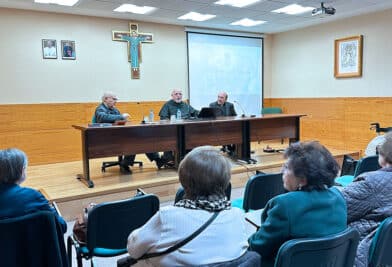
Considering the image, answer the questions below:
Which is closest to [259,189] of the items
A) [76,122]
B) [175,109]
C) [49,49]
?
[175,109]

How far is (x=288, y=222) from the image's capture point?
1.31m

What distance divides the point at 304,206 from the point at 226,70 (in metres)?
6.41

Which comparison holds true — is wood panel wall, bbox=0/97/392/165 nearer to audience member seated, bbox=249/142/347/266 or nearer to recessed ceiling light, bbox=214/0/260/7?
recessed ceiling light, bbox=214/0/260/7

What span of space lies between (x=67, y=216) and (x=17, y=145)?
261 centimetres

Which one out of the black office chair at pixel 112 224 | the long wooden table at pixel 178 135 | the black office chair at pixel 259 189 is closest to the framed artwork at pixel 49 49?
the long wooden table at pixel 178 135

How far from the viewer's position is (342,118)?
22.2ft

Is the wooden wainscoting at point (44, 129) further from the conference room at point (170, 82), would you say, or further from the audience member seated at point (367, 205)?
the audience member seated at point (367, 205)

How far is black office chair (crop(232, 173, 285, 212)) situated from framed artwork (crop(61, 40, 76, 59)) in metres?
4.55

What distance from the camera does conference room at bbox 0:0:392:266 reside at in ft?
15.2

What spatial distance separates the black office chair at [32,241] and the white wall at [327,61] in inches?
236

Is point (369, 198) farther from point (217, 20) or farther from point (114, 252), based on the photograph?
point (217, 20)

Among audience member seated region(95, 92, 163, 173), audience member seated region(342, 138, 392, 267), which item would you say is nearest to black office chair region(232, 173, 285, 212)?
audience member seated region(342, 138, 392, 267)

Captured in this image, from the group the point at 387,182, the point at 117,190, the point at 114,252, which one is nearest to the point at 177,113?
the point at 117,190

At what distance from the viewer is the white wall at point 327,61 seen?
598cm
